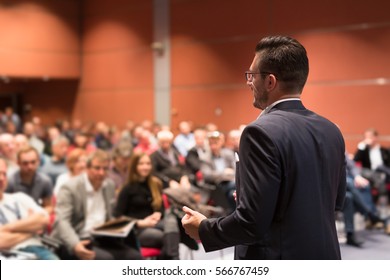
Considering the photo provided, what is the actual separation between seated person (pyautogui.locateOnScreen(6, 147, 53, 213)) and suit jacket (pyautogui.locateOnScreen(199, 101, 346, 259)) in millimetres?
3531

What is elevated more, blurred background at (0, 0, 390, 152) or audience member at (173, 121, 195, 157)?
blurred background at (0, 0, 390, 152)

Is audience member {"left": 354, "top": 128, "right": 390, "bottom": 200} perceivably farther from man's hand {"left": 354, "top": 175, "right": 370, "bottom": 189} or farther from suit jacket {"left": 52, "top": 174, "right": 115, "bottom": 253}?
suit jacket {"left": 52, "top": 174, "right": 115, "bottom": 253}

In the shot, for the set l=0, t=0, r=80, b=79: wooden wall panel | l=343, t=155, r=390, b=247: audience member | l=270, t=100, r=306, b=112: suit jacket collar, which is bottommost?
l=343, t=155, r=390, b=247: audience member

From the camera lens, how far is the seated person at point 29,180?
186 inches

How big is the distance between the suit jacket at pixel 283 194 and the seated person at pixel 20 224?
2.54m

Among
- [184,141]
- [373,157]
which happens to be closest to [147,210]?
[184,141]

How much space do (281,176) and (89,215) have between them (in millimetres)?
3128

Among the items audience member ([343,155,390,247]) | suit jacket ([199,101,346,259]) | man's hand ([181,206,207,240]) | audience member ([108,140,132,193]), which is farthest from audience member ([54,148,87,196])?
suit jacket ([199,101,346,259])

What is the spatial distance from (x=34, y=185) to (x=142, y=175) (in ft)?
3.51

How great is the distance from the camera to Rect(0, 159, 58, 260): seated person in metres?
3.65

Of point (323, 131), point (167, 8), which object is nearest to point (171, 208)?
point (323, 131)

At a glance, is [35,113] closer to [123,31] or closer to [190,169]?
[123,31]

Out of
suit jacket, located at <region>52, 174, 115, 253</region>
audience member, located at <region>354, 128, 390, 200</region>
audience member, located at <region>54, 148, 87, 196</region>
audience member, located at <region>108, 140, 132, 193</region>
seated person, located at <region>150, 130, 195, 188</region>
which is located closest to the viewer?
suit jacket, located at <region>52, 174, 115, 253</region>

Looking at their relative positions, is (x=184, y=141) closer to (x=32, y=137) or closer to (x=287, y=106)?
(x=32, y=137)
